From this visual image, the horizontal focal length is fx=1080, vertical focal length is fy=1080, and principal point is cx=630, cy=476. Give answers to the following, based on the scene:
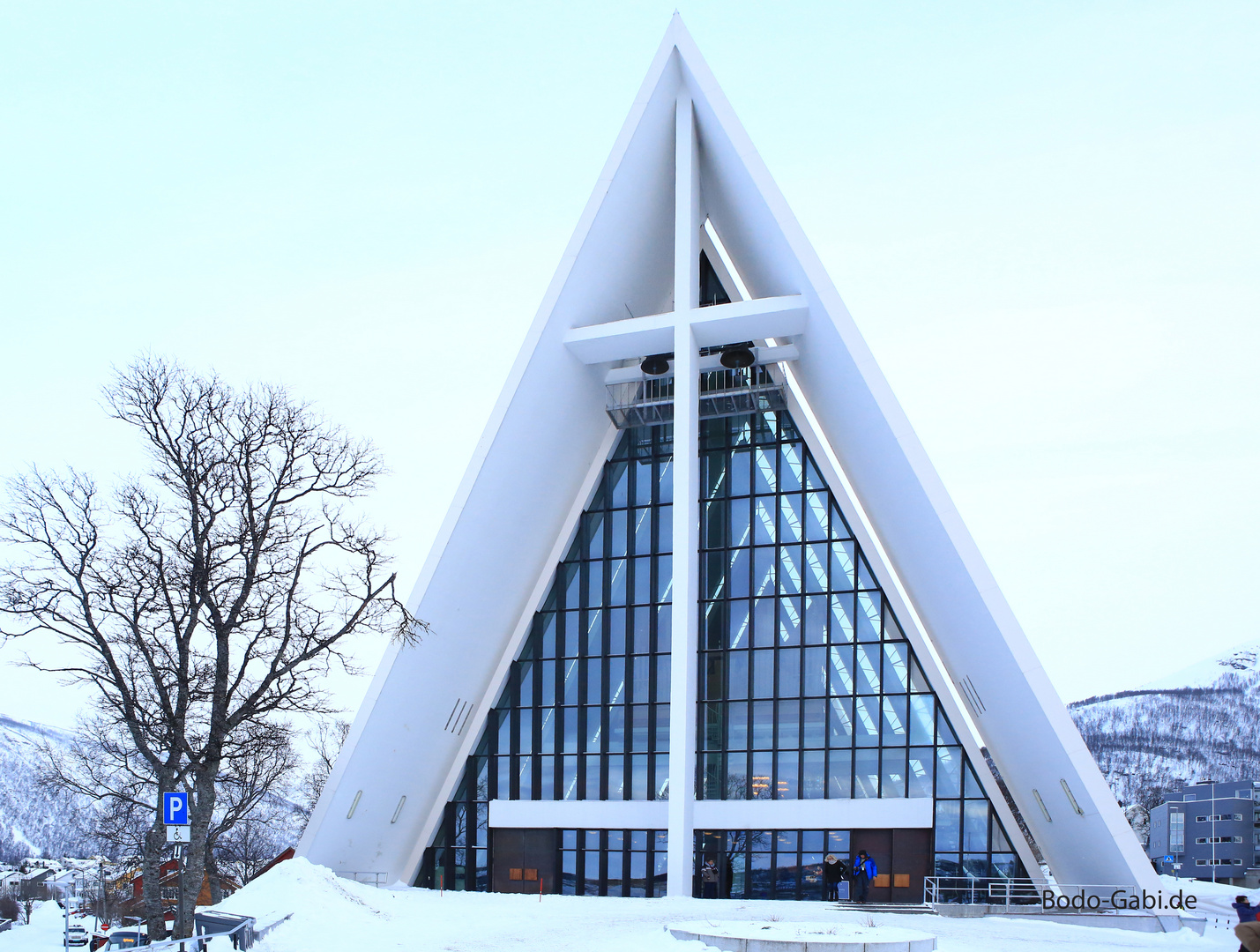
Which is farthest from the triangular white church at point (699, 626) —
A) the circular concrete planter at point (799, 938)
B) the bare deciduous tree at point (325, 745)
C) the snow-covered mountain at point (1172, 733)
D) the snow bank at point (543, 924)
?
the snow-covered mountain at point (1172, 733)

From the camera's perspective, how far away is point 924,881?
21.1 metres

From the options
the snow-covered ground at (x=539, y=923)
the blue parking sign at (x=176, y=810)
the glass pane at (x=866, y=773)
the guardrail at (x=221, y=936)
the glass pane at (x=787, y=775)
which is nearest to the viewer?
the guardrail at (x=221, y=936)

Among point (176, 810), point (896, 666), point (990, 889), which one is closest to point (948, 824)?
point (990, 889)

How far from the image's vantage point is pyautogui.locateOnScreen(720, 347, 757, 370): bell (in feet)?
77.3

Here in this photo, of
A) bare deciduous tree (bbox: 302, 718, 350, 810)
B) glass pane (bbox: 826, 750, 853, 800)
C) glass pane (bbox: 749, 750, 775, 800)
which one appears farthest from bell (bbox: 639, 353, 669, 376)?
bare deciduous tree (bbox: 302, 718, 350, 810)

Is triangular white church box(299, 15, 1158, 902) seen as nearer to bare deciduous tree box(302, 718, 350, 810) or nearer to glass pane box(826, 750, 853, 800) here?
glass pane box(826, 750, 853, 800)

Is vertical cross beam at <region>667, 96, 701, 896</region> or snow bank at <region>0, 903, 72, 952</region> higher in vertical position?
vertical cross beam at <region>667, 96, 701, 896</region>

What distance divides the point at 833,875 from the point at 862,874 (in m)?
0.62

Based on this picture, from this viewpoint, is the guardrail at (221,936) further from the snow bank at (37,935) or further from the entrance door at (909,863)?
the snow bank at (37,935)

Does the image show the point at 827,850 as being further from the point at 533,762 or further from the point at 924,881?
the point at 533,762

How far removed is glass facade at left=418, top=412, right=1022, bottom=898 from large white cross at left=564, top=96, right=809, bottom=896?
246cm

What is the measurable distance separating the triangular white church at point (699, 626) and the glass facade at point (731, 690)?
6 cm

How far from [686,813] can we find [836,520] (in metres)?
7.77

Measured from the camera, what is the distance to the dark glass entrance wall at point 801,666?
73.0 feet
